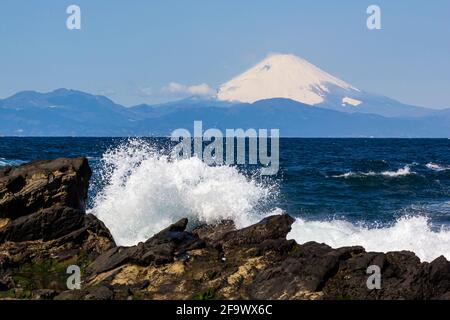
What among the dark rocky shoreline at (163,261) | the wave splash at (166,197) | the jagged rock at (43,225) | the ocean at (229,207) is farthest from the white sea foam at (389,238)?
the jagged rock at (43,225)

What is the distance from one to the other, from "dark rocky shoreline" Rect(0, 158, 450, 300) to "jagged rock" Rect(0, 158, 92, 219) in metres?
0.03

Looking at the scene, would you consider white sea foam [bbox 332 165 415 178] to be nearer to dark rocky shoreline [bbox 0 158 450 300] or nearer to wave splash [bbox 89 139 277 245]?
wave splash [bbox 89 139 277 245]

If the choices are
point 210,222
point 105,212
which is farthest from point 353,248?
point 105,212

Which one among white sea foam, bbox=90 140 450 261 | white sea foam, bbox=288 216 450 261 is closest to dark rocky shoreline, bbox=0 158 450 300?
white sea foam, bbox=90 140 450 261

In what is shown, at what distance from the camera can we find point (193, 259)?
53.4ft

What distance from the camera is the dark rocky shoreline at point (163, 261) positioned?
46.4 ft

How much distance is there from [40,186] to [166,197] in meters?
6.85

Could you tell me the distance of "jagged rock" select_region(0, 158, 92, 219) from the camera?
19.3m

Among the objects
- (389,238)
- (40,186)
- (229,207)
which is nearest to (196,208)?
(229,207)

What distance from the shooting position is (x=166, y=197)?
84.4ft

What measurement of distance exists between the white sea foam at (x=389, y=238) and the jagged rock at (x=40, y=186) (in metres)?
7.44

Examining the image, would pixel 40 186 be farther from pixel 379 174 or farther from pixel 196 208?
pixel 379 174
